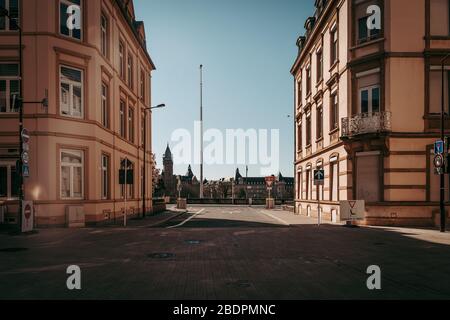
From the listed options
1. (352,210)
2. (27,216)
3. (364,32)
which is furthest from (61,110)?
(364,32)

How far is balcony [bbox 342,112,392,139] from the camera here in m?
18.5

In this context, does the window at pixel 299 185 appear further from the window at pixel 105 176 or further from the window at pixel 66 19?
the window at pixel 66 19

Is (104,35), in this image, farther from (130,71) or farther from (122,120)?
(130,71)

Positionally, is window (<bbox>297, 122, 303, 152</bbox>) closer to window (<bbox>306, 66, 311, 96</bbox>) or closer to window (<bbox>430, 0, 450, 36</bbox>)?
window (<bbox>306, 66, 311, 96</bbox>)

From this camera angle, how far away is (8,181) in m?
17.6

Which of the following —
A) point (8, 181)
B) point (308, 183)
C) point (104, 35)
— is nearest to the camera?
point (8, 181)

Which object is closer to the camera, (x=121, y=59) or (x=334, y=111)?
(x=334, y=111)

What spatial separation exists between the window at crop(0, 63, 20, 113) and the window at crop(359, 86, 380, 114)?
1714 cm

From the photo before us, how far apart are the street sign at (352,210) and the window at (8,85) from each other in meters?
16.3

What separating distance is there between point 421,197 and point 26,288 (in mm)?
17656

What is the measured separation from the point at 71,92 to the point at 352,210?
1489 cm

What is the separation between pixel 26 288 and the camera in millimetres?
6848

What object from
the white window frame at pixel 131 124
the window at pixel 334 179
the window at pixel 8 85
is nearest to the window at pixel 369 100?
the window at pixel 334 179
